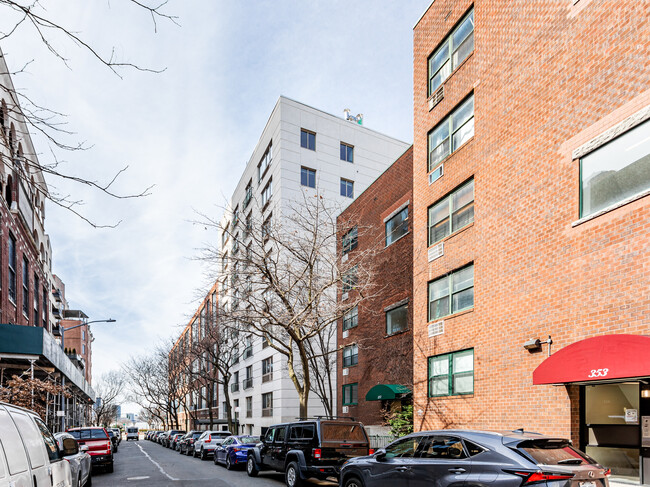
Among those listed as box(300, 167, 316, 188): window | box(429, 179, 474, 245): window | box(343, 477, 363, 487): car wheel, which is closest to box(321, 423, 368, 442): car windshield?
box(343, 477, 363, 487): car wheel

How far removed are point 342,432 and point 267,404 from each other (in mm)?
25560

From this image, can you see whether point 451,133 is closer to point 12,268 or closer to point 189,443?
point 12,268

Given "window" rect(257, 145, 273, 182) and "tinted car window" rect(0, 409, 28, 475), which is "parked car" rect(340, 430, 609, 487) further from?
"window" rect(257, 145, 273, 182)

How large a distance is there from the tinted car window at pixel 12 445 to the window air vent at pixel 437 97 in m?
16.3

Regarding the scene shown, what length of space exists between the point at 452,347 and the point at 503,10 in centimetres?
991

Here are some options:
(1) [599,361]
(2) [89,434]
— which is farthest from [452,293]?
(2) [89,434]

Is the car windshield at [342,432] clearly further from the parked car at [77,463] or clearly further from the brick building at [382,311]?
the brick building at [382,311]

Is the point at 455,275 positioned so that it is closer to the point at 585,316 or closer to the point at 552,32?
the point at 585,316

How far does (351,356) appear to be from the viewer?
91.1ft

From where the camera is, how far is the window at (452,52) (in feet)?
56.7

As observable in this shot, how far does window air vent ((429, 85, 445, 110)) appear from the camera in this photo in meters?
18.6

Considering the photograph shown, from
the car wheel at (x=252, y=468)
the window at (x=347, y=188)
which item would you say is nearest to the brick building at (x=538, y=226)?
the car wheel at (x=252, y=468)

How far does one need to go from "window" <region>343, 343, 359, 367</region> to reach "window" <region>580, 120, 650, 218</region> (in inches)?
662

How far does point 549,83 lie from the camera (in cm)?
1323
